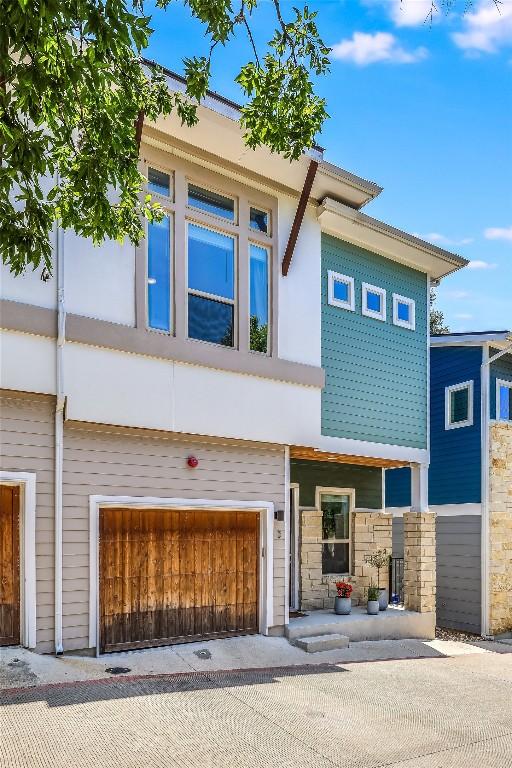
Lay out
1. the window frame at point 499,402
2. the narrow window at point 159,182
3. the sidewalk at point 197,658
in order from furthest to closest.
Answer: the window frame at point 499,402
the narrow window at point 159,182
the sidewalk at point 197,658

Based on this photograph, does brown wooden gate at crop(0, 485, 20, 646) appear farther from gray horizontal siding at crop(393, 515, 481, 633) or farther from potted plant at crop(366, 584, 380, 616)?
gray horizontal siding at crop(393, 515, 481, 633)

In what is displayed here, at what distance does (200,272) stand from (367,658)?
6.23 metres

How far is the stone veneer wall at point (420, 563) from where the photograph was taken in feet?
39.9

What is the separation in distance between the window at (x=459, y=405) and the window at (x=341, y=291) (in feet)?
16.1

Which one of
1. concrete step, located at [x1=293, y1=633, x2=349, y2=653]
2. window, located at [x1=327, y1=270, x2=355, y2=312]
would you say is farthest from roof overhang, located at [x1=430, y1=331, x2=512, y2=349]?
concrete step, located at [x1=293, y1=633, x2=349, y2=653]

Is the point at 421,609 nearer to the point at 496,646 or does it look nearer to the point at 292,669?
the point at 496,646

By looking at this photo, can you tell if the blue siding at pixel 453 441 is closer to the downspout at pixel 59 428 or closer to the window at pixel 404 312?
the window at pixel 404 312

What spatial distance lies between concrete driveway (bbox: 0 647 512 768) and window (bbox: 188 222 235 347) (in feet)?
15.0

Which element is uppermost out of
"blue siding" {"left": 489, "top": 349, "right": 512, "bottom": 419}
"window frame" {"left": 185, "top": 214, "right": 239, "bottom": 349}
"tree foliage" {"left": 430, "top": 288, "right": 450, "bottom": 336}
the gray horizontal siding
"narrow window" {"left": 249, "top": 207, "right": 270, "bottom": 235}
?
"tree foliage" {"left": 430, "top": 288, "right": 450, "bottom": 336}

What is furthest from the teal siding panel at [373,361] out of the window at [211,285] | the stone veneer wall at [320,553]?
the stone veneer wall at [320,553]

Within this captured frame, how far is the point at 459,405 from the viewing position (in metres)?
15.3

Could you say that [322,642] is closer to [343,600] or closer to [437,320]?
[343,600]

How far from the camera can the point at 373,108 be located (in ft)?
26.4

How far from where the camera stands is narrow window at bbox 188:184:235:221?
9.45 metres
